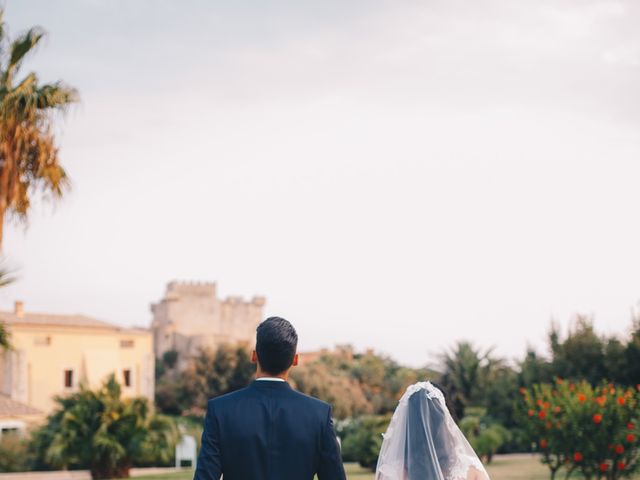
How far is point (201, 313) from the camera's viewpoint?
4791 inches

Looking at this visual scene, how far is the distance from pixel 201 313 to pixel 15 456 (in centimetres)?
8589

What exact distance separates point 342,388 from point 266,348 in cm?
5890

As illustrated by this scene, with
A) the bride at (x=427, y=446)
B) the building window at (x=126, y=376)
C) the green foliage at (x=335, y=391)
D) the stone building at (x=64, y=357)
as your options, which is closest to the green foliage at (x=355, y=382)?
the green foliage at (x=335, y=391)

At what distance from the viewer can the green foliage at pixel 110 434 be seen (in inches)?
1014

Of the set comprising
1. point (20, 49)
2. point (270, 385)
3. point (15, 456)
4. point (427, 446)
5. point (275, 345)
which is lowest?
point (15, 456)

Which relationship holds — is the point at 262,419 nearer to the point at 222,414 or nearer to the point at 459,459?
the point at 222,414

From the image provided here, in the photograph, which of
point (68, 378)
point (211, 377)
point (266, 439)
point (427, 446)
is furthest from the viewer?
point (68, 378)

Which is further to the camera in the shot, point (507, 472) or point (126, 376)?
point (126, 376)

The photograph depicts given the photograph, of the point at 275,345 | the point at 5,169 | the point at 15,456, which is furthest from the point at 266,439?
the point at 15,456

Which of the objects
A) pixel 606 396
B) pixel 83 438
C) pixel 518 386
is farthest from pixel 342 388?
pixel 606 396

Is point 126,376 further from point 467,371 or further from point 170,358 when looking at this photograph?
point 467,371

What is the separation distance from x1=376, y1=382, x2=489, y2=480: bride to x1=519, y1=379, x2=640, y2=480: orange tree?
12.9 meters

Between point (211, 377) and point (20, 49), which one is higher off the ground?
point (20, 49)

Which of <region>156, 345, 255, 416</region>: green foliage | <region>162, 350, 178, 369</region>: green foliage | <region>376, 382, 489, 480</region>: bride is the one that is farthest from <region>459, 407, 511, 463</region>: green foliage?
<region>162, 350, 178, 369</region>: green foliage
